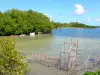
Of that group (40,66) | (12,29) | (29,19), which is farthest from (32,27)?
(40,66)

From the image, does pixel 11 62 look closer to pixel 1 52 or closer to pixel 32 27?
pixel 1 52

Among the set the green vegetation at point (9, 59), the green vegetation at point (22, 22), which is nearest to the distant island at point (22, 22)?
the green vegetation at point (22, 22)

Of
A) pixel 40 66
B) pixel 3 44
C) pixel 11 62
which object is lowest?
pixel 40 66

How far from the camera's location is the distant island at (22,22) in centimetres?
6944

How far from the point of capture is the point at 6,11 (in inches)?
3009

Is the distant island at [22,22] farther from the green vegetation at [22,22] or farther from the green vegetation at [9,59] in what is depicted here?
the green vegetation at [9,59]

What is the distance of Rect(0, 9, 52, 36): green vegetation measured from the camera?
6944 centimetres

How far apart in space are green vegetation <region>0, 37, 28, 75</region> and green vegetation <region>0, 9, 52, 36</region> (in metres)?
57.5

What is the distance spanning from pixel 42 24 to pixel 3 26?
16.4 meters

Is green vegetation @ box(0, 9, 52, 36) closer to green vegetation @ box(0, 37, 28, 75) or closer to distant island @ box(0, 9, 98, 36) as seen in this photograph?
distant island @ box(0, 9, 98, 36)

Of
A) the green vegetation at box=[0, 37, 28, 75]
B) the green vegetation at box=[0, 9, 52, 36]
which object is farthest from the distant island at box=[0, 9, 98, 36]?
the green vegetation at box=[0, 37, 28, 75]

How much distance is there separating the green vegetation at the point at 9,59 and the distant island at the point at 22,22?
189 ft

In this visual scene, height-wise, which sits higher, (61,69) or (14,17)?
(14,17)

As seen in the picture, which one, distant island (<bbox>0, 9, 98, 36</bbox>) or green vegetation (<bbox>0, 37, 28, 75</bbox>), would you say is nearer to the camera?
green vegetation (<bbox>0, 37, 28, 75</bbox>)
